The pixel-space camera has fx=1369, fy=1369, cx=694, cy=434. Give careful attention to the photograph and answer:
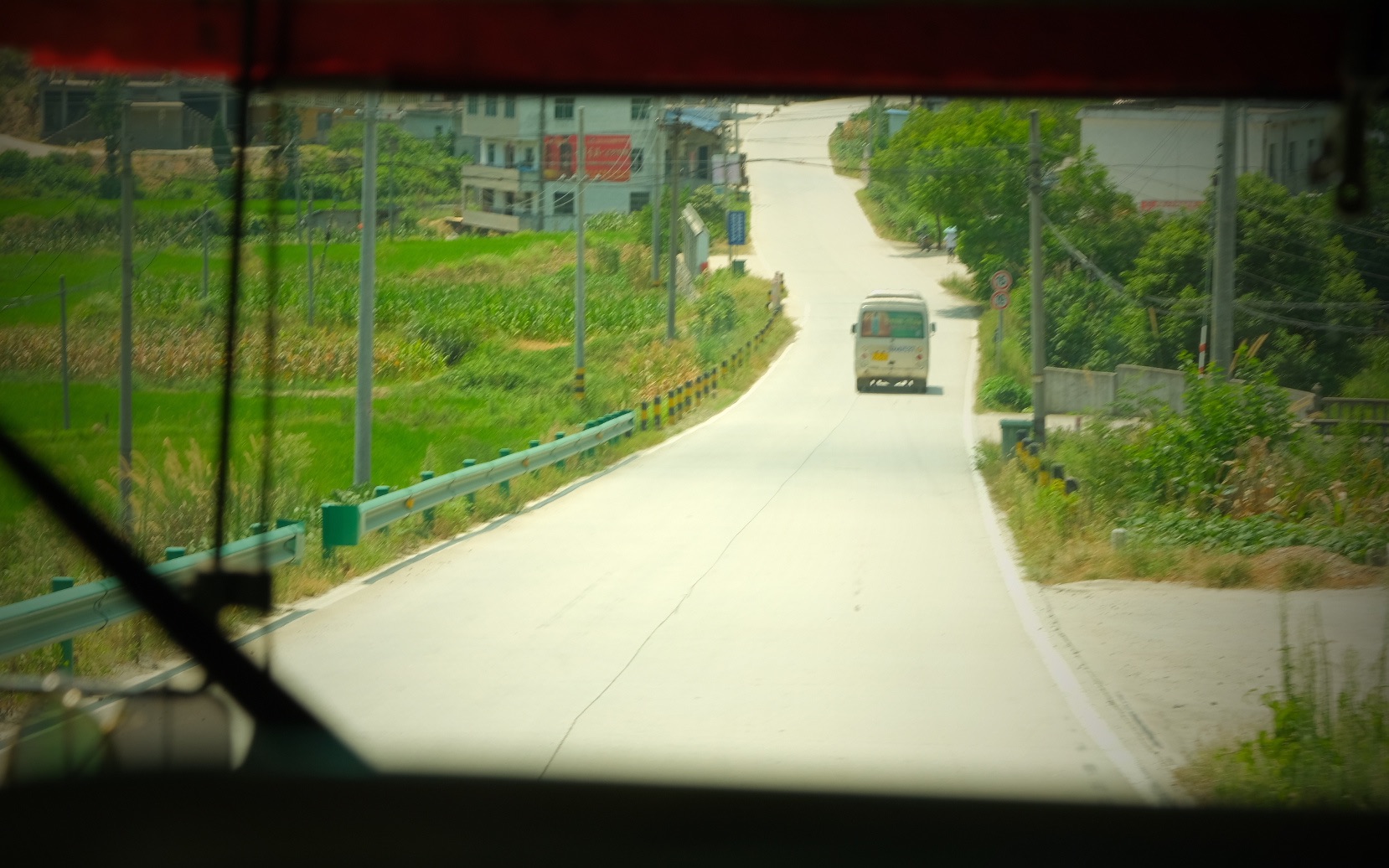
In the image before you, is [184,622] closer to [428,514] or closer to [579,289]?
[428,514]

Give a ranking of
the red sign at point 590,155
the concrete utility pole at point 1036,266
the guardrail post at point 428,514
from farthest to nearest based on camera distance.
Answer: the red sign at point 590,155 < the concrete utility pole at point 1036,266 < the guardrail post at point 428,514

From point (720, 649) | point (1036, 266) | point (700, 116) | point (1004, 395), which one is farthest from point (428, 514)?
point (1004, 395)

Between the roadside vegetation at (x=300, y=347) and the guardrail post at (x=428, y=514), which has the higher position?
the roadside vegetation at (x=300, y=347)

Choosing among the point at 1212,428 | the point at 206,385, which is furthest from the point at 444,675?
the point at 206,385

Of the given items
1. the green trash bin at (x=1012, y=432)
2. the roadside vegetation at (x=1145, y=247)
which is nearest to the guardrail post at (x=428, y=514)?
the roadside vegetation at (x=1145, y=247)

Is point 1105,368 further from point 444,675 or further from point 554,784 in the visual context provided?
point 554,784

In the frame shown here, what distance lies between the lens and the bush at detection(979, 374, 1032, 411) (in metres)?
38.0

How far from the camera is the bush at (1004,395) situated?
3797 cm

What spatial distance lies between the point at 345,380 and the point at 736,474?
18.2 meters

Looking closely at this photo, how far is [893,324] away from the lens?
4131cm

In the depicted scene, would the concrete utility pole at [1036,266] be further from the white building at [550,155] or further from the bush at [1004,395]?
the bush at [1004,395]

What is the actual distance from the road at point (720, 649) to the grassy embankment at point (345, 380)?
1315 mm

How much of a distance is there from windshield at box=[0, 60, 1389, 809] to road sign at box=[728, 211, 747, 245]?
217 cm

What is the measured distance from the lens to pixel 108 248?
1873 cm
